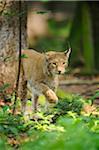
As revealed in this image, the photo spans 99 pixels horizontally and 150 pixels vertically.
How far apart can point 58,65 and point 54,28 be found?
18954 mm

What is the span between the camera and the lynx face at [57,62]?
935cm

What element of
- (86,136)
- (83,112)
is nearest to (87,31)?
(83,112)

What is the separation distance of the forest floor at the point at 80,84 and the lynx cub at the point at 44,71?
2.62m

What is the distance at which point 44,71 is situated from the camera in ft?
32.1

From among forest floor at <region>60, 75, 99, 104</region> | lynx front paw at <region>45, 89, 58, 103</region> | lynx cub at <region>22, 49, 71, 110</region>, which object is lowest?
forest floor at <region>60, 75, 99, 104</region>

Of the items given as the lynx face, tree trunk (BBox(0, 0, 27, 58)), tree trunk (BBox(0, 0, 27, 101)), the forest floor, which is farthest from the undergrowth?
the forest floor

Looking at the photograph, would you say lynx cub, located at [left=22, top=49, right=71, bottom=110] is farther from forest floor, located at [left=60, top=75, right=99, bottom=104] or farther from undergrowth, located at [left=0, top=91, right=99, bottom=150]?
forest floor, located at [left=60, top=75, right=99, bottom=104]

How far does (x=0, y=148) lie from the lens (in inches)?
263

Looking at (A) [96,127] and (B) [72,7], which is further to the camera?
(B) [72,7]

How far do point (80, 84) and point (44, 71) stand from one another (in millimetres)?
5031

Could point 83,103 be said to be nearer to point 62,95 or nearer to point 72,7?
point 62,95

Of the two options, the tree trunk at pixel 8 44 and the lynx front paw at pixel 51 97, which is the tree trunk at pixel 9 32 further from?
the lynx front paw at pixel 51 97

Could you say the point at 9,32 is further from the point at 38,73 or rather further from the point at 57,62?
the point at 57,62

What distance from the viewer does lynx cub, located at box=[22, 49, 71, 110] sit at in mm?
9406
